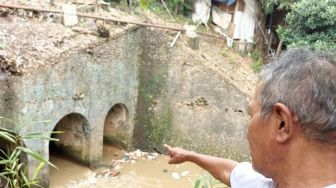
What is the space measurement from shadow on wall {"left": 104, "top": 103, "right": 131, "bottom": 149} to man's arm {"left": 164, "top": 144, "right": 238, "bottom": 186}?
23.8 ft

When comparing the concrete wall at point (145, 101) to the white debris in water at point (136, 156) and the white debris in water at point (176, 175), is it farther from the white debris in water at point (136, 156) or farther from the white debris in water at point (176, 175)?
the white debris in water at point (176, 175)

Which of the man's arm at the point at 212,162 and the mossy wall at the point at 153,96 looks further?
the mossy wall at the point at 153,96

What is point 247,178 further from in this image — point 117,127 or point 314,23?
point 117,127

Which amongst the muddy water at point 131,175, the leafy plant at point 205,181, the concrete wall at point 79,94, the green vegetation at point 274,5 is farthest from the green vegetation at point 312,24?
the leafy plant at point 205,181

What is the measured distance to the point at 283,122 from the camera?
39.9 inches

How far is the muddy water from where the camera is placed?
25.8 feet

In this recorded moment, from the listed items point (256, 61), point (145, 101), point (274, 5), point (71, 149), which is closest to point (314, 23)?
point (274, 5)

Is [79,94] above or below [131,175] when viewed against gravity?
above

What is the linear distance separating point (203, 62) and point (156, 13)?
1892 millimetres

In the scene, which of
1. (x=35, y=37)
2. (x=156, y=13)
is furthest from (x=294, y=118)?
(x=156, y=13)

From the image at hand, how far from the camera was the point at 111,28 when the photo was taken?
322 inches

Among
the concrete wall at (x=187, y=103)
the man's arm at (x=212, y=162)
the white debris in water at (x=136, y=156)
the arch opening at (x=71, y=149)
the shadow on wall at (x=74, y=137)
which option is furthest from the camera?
the white debris in water at (x=136, y=156)

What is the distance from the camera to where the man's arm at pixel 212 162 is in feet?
5.66

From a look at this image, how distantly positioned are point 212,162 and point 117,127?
775 centimetres
